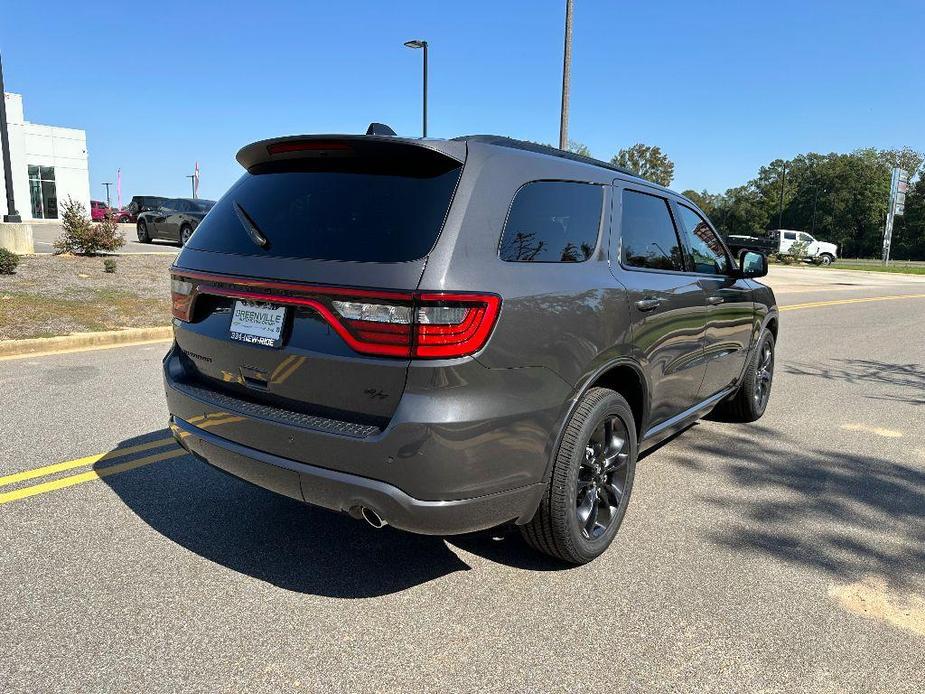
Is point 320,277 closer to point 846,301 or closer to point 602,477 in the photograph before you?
point 602,477

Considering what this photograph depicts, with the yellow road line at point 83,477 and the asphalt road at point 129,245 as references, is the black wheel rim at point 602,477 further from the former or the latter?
the asphalt road at point 129,245

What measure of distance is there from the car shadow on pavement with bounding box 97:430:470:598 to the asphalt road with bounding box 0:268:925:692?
12 millimetres

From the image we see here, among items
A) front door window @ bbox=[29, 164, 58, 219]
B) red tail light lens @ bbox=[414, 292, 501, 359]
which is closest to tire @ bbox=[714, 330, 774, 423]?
red tail light lens @ bbox=[414, 292, 501, 359]

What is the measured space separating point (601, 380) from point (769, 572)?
1.16 m

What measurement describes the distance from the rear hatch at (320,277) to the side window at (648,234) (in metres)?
1.22

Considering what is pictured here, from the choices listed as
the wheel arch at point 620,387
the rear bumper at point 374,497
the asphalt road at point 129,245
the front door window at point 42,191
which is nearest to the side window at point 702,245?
the wheel arch at point 620,387

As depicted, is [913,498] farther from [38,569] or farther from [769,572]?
[38,569]

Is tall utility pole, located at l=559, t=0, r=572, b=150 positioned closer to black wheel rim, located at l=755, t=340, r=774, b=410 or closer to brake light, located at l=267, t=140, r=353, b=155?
black wheel rim, located at l=755, t=340, r=774, b=410

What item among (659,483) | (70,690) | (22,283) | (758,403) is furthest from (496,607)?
(22,283)

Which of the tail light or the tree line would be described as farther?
the tree line

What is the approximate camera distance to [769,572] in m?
3.07

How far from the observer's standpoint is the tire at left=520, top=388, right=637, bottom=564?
279 cm

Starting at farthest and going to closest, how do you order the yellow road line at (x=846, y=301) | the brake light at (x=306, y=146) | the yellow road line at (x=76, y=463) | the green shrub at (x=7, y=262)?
the yellow road line at (x=846, y=301) → the green shrub at (x=7, y=262) → the yellow road line at (x=76, y=463) → the brake light at (x=306, y=146)

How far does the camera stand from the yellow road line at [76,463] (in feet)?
12.8
